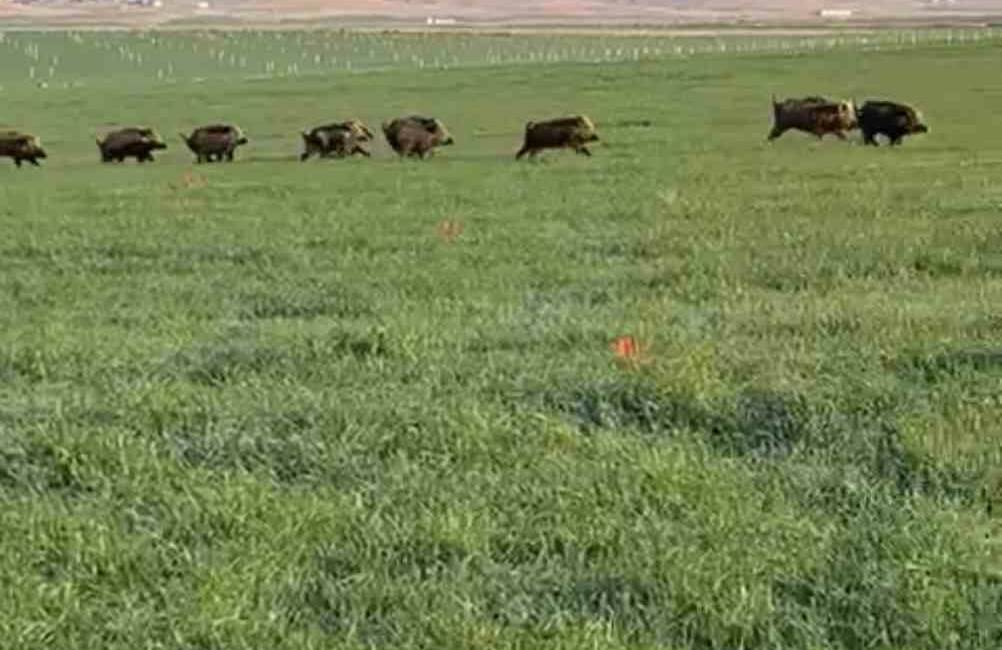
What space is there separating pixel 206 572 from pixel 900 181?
1673 cm

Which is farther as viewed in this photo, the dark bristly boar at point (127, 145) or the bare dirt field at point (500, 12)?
the bare dirt field at point (500, 12)

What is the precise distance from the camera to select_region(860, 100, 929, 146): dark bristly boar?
3028 centimetres

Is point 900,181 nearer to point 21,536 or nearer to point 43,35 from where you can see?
point 21,536

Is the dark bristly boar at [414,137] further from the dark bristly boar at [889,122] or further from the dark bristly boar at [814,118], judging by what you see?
the dark bristly boar at [889,122]

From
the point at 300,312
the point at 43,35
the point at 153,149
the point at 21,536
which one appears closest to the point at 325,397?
the point at 21,536

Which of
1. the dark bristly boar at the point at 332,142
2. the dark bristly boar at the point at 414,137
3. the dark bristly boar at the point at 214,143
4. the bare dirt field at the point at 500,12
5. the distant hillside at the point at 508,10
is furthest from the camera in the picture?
the distant hillside at the point at 508,10

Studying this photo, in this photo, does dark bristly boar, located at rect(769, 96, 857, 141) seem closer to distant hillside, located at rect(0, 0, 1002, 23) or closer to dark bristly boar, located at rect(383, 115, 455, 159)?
dark bristly boar, located at rect(383, 115, 455, 159)

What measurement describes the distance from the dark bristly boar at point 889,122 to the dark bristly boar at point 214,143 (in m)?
11.4

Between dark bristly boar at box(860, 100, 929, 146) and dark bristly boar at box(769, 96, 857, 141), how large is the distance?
1225 millimetres

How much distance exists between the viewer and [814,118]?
104 ft

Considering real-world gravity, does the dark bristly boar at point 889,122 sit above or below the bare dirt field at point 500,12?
above

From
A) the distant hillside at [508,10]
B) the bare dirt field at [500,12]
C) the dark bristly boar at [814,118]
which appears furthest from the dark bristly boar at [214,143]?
the distant hillside at [508,10]

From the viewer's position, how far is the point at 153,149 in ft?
106

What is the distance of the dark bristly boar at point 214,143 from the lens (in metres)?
31.0
